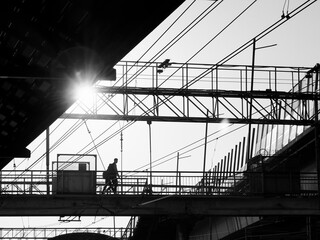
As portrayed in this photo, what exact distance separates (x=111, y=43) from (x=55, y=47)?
151 centimetres

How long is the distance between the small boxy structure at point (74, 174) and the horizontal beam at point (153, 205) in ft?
1.49

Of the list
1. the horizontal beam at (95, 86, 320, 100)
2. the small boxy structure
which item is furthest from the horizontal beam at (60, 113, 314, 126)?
the small boxy structure

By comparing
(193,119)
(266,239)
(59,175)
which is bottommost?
(266,239)

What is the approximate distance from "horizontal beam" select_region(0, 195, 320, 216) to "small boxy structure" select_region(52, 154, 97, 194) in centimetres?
46

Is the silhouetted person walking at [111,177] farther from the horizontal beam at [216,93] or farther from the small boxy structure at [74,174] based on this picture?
the horizontal beam at [216,93]

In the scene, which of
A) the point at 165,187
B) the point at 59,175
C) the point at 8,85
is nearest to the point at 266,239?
the point at 165,187

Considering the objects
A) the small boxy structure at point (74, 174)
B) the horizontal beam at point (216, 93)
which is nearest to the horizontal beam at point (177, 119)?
the horizontal beam at point (216, 93)

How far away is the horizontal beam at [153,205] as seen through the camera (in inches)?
1435

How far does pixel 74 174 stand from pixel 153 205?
11.8 feet

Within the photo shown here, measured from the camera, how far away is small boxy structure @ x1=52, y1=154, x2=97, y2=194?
37156 millimetres

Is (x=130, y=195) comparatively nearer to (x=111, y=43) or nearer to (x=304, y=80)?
(x=304, y=80)

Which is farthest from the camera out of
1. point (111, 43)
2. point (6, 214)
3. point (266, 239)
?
point (266, 239)

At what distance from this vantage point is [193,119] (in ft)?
143

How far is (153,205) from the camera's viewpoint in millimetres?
37438
